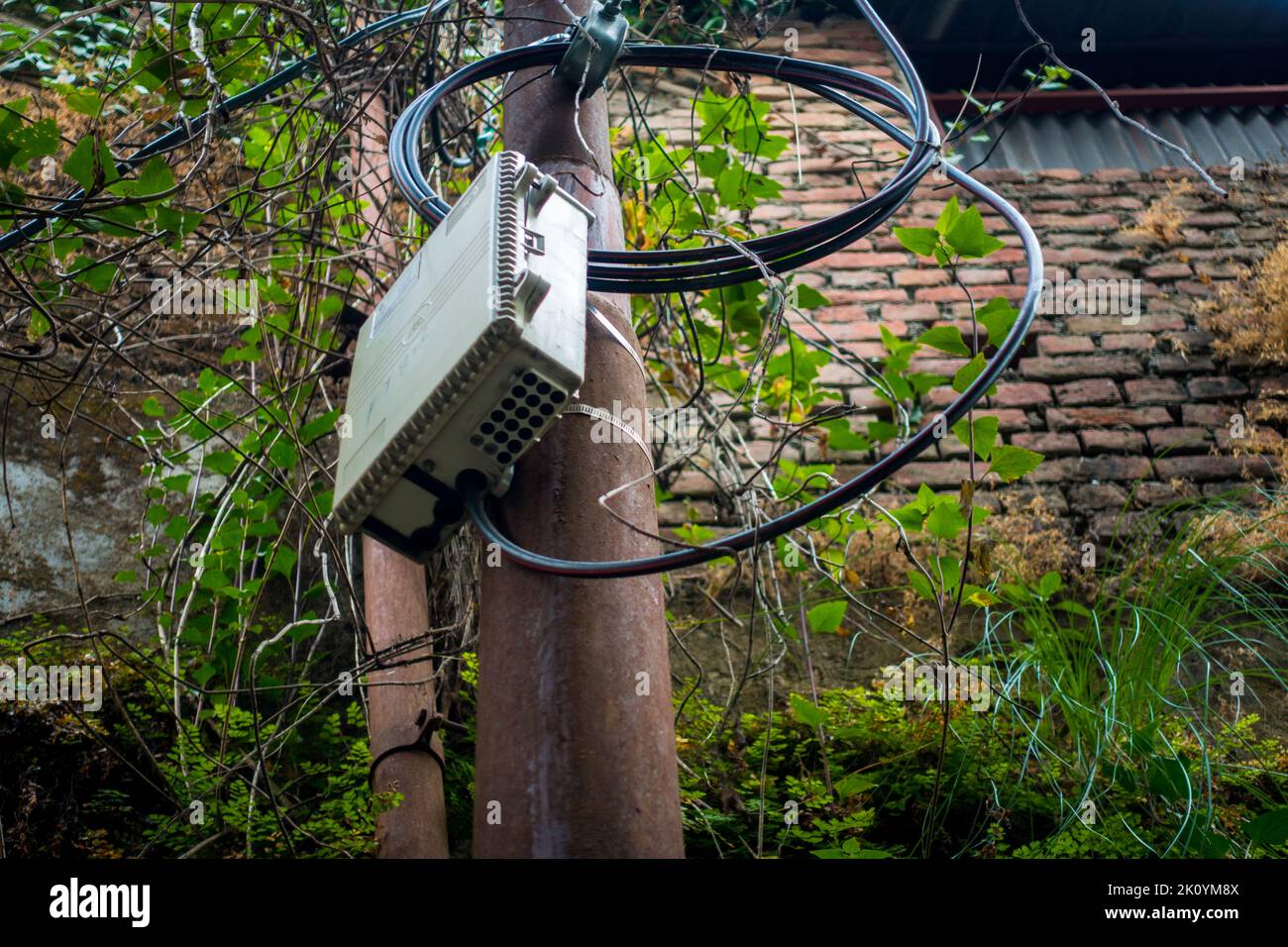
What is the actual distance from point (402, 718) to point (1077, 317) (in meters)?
2.50

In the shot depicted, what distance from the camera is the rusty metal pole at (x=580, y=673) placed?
1073 millimetres

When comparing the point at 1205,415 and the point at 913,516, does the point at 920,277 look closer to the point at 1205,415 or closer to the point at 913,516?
the point at 1205,415

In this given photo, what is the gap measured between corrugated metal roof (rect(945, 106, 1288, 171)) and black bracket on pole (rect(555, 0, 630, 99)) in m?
2.60

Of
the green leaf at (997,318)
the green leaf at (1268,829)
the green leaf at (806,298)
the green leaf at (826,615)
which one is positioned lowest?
the green leaf at (1268,829)

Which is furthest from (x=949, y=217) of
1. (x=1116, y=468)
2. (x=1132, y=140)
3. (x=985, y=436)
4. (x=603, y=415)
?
(x=1132, y=140)

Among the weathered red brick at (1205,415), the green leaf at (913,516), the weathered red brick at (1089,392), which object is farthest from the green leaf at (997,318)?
the weathered red brick at (1205,415)

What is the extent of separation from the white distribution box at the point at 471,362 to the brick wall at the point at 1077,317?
1.54m

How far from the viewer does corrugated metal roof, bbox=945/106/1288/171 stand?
12.7ft

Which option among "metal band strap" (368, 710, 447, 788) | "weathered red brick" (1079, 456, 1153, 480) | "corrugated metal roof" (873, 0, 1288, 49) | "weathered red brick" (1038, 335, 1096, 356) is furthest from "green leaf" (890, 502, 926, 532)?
"corrugated metal roof" (873, 0, 1288, 49)

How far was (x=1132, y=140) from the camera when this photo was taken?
3963 mm

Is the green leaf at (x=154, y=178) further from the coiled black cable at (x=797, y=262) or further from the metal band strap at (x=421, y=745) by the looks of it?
the metal band strap at (x=421, y=745)

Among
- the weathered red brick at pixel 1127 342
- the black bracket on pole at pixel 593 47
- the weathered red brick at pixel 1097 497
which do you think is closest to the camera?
the black bracket on pole at pixel 593 47
